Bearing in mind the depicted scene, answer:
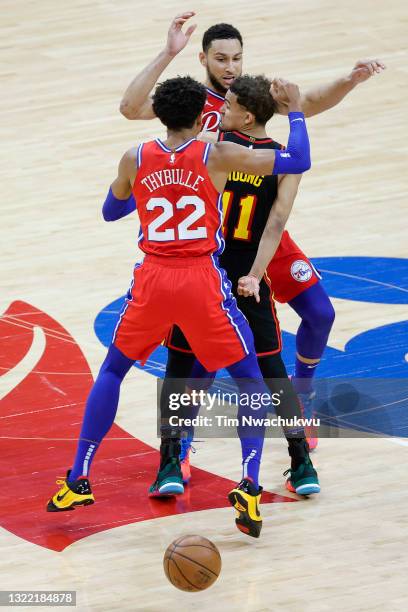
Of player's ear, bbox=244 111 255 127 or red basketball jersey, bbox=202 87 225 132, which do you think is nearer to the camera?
player's ear, bbox=244 111 255 127

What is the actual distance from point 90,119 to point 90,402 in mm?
7341

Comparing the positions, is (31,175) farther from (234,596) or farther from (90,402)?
(234,596)

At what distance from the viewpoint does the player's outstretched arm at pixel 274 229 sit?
6.55 meters

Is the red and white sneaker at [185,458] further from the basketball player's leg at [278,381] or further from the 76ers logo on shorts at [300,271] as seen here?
the 76ers logo on shorts at [300,271]

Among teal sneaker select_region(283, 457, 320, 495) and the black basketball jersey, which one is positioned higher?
A: the black basketball jersey

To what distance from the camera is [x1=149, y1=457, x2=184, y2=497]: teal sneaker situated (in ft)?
22.2

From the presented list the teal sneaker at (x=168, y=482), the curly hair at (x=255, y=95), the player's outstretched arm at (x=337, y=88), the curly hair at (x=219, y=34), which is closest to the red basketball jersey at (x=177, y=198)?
the curly hair at (x=255, y=95)

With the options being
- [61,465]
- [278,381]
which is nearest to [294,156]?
[278,381]

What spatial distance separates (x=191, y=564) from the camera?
5.61m

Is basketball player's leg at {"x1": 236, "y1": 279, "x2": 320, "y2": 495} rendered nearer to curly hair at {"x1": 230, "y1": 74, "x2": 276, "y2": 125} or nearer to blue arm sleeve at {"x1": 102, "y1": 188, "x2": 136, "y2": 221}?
blue arm sleeve at {"x1": 102, "y1": 188, "x2": 136, "y2": 221}

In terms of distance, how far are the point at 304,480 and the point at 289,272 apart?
1.08 metres

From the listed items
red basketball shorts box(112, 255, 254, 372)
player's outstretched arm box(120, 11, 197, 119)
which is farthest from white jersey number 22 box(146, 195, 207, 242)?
player's outstretched arm box(120, 11, 197, 119)

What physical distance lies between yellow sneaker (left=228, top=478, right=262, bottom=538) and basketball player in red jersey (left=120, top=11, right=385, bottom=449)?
1.27m

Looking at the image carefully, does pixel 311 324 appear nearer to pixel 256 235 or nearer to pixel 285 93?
pixel 256 235
